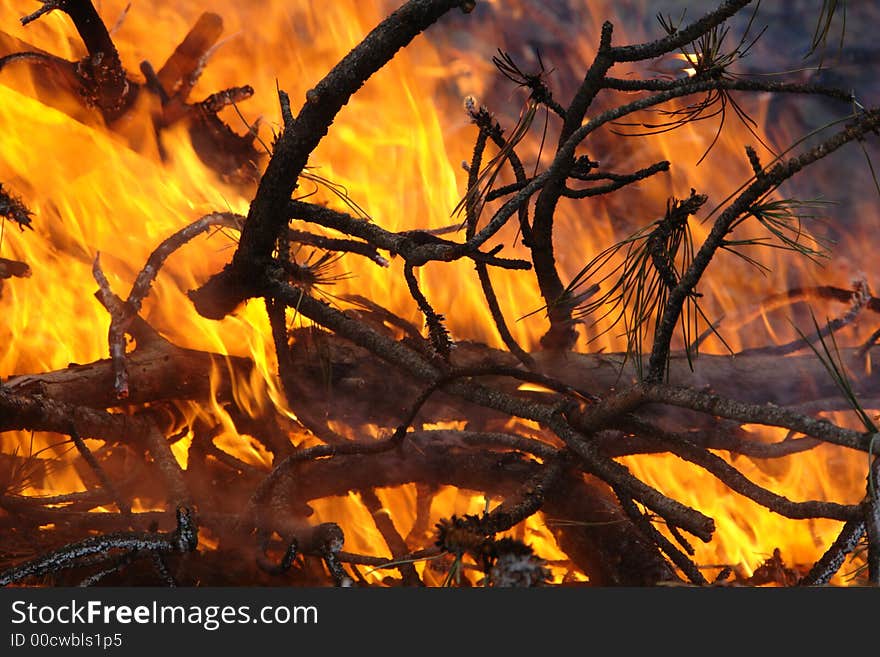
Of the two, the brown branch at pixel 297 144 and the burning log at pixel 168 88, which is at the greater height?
the burning log at pixel 168 88

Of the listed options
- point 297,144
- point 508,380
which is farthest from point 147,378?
point 508,380

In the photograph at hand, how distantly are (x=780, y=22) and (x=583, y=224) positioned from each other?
3.45ft

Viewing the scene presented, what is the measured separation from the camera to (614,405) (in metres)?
1.37

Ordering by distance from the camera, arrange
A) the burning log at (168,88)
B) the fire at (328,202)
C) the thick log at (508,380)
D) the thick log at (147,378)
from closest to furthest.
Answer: the thick log at (147,378) → the thick log at (508,380) → the fire at (328,202) → the burning log at (168,88)

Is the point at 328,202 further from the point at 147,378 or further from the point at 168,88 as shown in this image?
the point at 147,378

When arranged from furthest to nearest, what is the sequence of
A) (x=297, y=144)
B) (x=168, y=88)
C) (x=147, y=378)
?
1. (x=168, y=88)
2. (x=147, y=378)
3. (x=297, y=144)

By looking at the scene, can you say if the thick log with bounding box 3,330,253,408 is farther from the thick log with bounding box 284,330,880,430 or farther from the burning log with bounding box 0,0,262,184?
the burning log with bounding box 0,0,262,184

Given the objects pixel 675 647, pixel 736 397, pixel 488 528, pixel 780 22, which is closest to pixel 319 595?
pixel 488 528

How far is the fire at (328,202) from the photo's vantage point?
1932mm

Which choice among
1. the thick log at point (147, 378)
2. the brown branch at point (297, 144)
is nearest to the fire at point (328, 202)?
the thick log at point (147, 378)

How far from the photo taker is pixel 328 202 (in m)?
2.21

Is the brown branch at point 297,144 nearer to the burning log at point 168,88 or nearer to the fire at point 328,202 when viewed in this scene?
the fire at point 328,202

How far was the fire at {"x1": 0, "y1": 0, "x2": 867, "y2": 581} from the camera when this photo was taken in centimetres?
193

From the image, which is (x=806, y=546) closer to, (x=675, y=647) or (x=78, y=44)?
(x=675, y=647)
